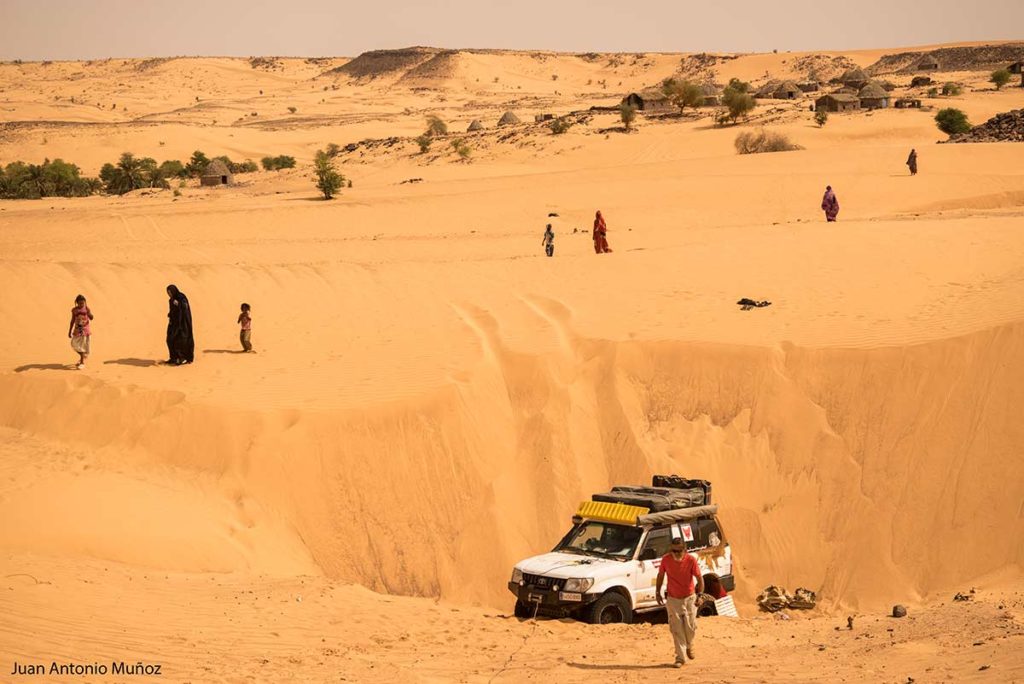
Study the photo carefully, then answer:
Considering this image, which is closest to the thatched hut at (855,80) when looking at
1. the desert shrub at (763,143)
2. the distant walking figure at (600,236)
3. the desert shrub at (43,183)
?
the desert shrub at (763,143)

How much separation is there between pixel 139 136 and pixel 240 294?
51.0 meters

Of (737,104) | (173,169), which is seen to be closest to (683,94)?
(737,104)

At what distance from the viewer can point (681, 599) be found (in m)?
9.54

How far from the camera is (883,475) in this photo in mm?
14984

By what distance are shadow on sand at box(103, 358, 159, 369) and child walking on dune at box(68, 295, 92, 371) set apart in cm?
46

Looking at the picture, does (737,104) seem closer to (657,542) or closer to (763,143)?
(763,143)

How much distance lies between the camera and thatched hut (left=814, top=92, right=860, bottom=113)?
184 ft

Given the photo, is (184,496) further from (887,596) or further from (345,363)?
(887,596)

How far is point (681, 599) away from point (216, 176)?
4527cm

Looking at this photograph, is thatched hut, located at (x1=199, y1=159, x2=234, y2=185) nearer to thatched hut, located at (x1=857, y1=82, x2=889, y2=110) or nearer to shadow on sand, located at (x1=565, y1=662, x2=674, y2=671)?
thatched hut, located at (x1=857, y1=82, x2=889, y2=110)

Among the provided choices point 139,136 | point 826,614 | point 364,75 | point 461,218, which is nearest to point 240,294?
point 826,614

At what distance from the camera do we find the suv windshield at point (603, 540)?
38.1 feet

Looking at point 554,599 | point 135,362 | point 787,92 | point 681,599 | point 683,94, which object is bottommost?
point 554,599

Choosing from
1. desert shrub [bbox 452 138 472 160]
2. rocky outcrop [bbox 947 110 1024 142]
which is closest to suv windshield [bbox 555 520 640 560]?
rocky outcrop [bbox 947 110 1024 142]
